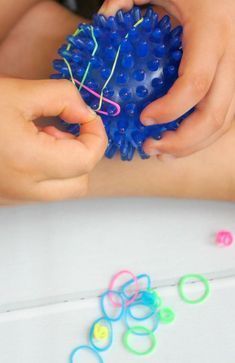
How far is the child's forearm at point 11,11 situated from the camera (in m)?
0.72

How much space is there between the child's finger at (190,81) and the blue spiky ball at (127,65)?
0.01 meters

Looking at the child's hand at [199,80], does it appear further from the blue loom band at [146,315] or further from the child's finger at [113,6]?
the blue loom band at [146,315]

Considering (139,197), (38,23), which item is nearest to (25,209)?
(139,197)

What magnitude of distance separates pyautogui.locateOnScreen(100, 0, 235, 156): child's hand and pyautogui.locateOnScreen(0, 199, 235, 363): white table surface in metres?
0.10

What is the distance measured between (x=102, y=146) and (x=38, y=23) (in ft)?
1.00

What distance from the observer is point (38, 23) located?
0.73 m

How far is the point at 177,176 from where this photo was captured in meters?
0.66

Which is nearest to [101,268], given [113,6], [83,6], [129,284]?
[129,284]

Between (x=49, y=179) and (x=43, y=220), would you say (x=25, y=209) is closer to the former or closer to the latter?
(x=43, y=220)

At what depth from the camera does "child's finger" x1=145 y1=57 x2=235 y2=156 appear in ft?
1.85

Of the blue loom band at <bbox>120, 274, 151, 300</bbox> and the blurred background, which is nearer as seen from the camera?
the blue loom band at <bbox>120, 274, 151, 300</bbox>

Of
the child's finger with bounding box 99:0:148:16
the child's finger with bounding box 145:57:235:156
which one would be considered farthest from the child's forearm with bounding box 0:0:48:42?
the child's finger with bounding box 145:57:235:156

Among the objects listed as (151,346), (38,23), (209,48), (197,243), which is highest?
(38,23)

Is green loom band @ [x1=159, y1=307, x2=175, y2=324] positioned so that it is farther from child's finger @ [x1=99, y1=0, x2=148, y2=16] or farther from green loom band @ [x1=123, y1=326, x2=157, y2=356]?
child's finger @ [x1=99, y1=0, x2=148, y2=16]
